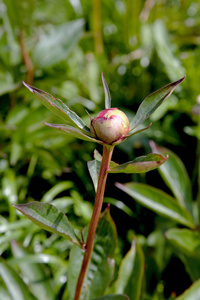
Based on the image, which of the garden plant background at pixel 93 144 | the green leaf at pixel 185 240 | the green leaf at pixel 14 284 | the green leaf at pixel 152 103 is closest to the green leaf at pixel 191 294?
the garden plant background at pixel 93 144

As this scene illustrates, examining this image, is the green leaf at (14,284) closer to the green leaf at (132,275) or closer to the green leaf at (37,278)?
the green leaf at (37,278)

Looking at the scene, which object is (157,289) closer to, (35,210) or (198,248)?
(198,248)

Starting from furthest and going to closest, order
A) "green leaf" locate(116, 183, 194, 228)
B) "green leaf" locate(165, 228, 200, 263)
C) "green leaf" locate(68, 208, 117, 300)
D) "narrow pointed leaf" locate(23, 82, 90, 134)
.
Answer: "green leaf" locate(116, 183, 194, 228) < "green leaf" locate(165, 228, 200, 263) < "green leaf" locate(68, 208, 117, 300) < "narrow pointed leaf" locate(23, 82, 90, 134)

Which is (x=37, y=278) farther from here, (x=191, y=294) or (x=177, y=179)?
(x=177, y=179)

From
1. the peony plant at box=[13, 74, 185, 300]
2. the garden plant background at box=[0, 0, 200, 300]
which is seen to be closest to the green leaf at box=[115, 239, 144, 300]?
the garden plant background at box=[0, 0, 200, 300]

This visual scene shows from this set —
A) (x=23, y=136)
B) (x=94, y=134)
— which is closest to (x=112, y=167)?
(x=94, y=134)

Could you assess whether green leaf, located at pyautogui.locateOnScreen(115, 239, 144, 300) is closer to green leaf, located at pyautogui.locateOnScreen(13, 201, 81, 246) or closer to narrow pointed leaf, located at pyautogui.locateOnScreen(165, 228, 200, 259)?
narrow pointed leaf, located at pyautogui.locateOnScreen(165, 228, 200, 259)
